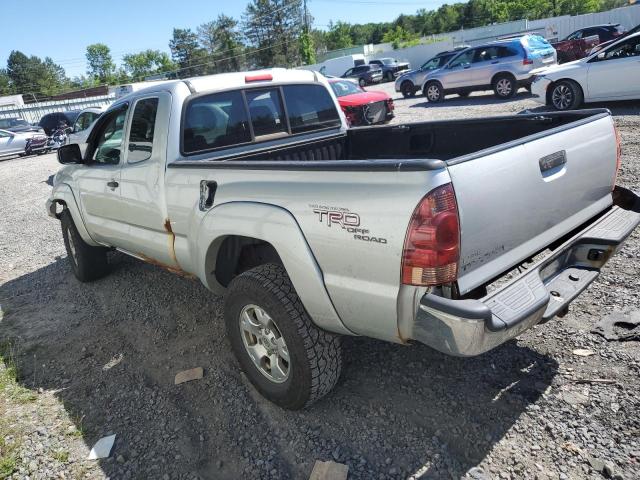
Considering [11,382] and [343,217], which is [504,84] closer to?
[343,217]

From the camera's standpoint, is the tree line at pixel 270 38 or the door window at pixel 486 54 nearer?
the door window at pixel 486 54

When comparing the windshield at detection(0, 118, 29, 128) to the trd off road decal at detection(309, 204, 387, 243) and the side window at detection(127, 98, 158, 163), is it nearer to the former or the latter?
the side window at detection(127, 98, 158, 163)

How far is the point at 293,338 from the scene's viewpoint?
2.63 meters

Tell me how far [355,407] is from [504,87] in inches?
585

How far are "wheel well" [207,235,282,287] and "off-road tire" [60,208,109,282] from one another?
8.47 feet

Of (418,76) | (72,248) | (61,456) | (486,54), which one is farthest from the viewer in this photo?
(418,76)

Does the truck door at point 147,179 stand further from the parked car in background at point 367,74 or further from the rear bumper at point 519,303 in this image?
the parked car in background at point 367,74

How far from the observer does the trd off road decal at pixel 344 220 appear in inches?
85.7

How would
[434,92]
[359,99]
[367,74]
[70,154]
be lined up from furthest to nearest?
[367,74] → [434,92] → [359,99] → [70,154]

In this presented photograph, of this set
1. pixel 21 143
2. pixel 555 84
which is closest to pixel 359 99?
pixel 555 84

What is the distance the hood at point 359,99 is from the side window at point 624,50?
533 cm

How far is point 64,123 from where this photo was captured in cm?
2450

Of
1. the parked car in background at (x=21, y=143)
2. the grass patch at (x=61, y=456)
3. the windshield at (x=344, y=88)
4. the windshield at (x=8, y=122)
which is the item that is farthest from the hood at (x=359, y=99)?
the windshield at (x=8, y=122)

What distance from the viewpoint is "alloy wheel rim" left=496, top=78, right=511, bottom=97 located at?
15.3 m
